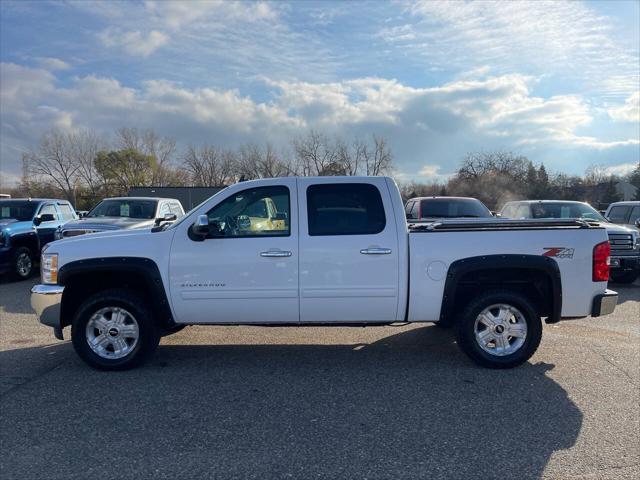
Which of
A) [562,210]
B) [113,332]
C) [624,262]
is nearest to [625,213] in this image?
[562,210]

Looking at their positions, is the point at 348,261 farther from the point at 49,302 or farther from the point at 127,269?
the point at 49,302

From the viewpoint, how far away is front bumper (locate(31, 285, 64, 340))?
5020 mm

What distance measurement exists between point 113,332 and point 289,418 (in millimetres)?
2302

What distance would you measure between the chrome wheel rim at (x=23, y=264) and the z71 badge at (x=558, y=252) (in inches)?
445

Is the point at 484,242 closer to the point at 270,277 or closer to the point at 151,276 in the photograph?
the point at 270,277

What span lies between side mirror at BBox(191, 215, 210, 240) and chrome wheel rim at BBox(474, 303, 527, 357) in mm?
2958

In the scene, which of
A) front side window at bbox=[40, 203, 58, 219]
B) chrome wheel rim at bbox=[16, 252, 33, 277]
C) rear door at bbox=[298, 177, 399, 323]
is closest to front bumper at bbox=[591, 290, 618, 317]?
rear door at bbox=[298, 177, 399, 323]

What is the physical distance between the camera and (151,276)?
4941 millimetres

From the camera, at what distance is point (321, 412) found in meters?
4.06

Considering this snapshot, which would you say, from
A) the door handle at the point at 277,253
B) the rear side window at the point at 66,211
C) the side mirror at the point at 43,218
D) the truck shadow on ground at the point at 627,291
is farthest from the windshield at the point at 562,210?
the rear side window at the point at 66,211

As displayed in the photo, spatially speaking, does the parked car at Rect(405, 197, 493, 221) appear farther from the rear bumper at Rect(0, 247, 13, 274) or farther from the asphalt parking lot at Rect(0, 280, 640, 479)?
the rear bumper at Rect(0, 247, 13, 274)

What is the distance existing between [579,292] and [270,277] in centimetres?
318

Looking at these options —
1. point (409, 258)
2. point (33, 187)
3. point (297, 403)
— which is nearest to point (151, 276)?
point (297, 403)

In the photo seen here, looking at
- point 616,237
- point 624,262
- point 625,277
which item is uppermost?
point 616,237
